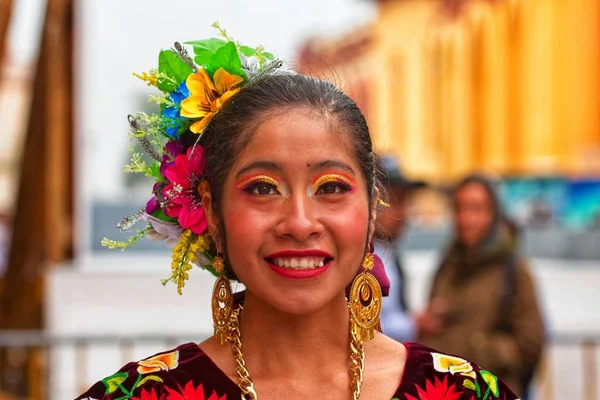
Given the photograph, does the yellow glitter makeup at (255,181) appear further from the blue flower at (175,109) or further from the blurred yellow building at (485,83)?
the blurred yellow building at (485,83)

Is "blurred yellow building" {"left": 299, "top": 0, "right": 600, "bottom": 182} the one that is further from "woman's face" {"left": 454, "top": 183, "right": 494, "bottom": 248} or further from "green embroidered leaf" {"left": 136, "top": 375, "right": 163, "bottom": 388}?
"green embroidered leaf" {"left": 136, "top": 375, "right": 163, "bottom": 388}

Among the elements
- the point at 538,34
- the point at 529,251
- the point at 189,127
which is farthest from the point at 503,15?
the point at 189,127

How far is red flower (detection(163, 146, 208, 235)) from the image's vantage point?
2.07 metres

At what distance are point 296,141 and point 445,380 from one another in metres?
0.56

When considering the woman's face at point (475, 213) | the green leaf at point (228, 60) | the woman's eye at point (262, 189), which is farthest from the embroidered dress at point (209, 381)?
the woman's face at point (475, 213)

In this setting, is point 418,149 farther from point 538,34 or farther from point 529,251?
point 529,251

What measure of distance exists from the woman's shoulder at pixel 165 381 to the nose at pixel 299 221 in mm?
318

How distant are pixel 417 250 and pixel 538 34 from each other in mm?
4221

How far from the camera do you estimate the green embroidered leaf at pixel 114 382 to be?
1.99 meters

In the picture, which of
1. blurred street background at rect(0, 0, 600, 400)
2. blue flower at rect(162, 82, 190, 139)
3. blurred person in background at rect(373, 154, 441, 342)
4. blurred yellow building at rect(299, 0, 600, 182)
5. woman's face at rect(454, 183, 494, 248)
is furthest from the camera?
blurred yellow building at rect(299, 0, 600, 182)

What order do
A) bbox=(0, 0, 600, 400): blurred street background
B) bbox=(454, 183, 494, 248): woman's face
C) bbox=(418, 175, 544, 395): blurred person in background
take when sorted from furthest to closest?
bbox=(0, 0, 600, 400): blurred street background
bbox=(454, 183, 494, 248): woman's face
bbox=(418, 175, 544, 395): blurred person in background

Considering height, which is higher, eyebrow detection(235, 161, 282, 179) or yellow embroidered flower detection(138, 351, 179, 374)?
eyebrow detection(235, 161, 282, 179)

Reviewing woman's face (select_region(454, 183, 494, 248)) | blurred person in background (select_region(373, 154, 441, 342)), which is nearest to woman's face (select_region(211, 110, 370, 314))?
blurred person in background (select_region(373, 154, 441, 342))

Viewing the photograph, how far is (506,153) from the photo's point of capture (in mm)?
13805
